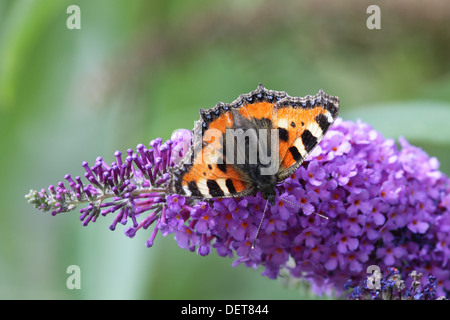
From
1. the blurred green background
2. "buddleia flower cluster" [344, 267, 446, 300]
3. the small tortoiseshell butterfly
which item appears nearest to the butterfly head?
the small tortoiseshell butterfly

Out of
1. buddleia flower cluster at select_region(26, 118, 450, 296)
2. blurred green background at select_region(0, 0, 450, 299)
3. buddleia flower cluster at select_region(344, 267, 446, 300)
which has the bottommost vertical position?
buddleia flower cluster at select_region(344, 267, 446, 300)

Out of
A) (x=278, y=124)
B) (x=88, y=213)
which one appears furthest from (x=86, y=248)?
(x=278, y=124)

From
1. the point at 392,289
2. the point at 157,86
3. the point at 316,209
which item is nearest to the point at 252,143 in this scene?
the point at 316,209

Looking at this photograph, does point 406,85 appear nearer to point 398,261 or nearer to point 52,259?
point 398,261

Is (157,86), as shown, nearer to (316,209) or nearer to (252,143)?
(252,143)

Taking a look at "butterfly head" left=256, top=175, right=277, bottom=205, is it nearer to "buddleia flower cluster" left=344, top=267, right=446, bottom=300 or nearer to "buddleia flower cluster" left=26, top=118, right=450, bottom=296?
"buddleia flower cluster" left=26, top=118, right=450, bottom=296

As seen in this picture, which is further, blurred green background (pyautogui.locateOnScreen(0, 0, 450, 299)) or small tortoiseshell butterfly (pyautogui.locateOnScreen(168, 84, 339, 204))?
blurred green background (pyautogui.locateOnScreen(0, 0, 450, 299))
